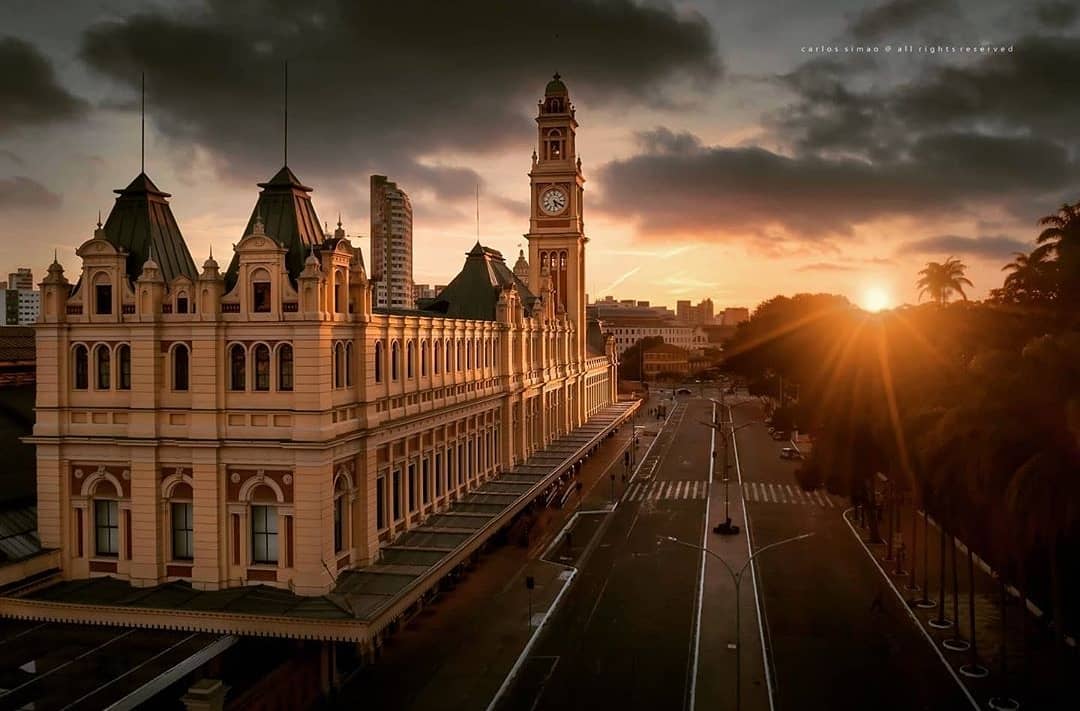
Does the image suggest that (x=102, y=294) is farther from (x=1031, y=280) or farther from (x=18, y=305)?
(x=18, y=305)

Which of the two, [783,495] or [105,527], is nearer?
[105,527]

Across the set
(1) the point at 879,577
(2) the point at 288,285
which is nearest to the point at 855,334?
(1) the point at 879,577

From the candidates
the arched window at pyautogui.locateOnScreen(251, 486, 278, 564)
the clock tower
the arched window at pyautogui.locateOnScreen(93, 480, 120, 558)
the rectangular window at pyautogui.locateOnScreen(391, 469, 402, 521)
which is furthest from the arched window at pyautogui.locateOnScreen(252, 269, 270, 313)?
the clock tower

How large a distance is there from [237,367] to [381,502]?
30.7ft

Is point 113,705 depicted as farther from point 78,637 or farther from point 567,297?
point 567,297

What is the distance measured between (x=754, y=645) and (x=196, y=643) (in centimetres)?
2298

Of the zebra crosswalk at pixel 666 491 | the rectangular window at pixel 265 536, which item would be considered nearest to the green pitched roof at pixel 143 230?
the rectangular window at pixel 265 536

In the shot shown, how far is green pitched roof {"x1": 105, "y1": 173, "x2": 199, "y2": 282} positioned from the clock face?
6251cm

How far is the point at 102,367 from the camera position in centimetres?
3766

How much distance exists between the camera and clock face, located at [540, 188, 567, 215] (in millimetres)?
99438

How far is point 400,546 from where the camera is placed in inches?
1634

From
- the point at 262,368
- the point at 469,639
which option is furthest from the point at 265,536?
the point at 469,639

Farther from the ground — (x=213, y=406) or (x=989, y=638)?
(x=213, y=406)

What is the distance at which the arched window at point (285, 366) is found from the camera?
36062 millimetres
